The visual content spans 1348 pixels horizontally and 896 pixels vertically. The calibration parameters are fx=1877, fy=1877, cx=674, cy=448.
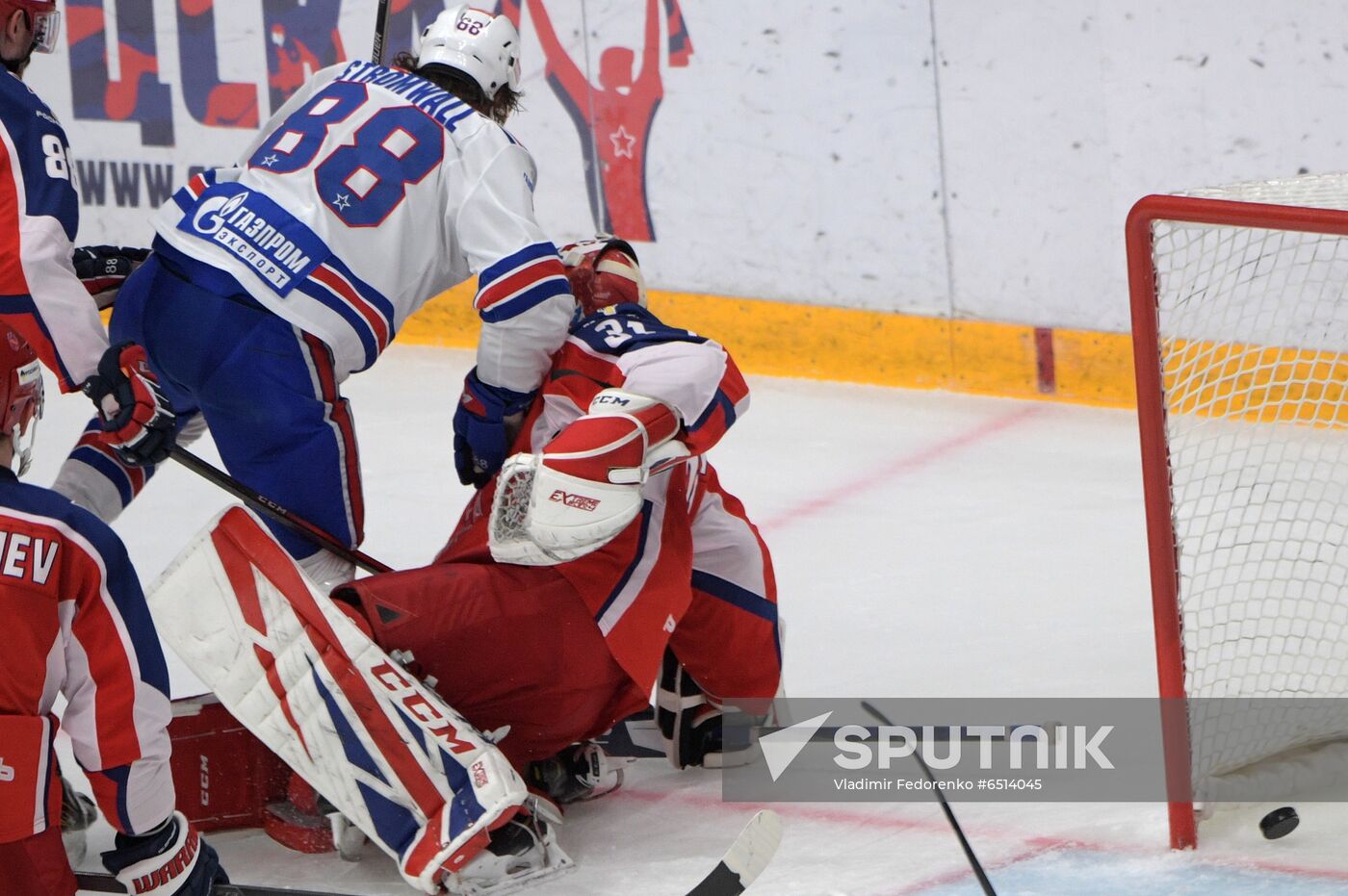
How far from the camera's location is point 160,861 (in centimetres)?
201

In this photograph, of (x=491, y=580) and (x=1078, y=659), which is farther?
(x=1078, y=659)

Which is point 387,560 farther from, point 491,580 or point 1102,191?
point 1102,191

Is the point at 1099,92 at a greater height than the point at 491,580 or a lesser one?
greater

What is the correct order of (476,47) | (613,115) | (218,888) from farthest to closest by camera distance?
1. (613,115)
2. (476,47)
3. (218,888)

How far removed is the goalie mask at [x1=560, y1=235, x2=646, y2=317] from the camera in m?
2.56

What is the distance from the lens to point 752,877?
2.02 metres

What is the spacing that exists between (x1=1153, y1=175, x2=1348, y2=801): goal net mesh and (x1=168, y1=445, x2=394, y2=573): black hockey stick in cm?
109

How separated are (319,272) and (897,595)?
4.12 ft

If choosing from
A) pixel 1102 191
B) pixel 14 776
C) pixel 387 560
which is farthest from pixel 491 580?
pixel 1102 191

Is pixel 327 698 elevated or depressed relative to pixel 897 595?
elevated

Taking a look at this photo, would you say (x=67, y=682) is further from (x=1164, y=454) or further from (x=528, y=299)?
(x=1164, y=454)

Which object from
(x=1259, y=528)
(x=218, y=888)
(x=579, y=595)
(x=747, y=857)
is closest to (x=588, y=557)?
(x=579, y=595)

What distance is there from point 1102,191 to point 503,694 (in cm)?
252

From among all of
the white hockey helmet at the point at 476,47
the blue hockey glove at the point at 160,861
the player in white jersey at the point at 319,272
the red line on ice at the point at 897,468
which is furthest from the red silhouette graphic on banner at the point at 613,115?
the blue hockey glove at the point at 160,861
